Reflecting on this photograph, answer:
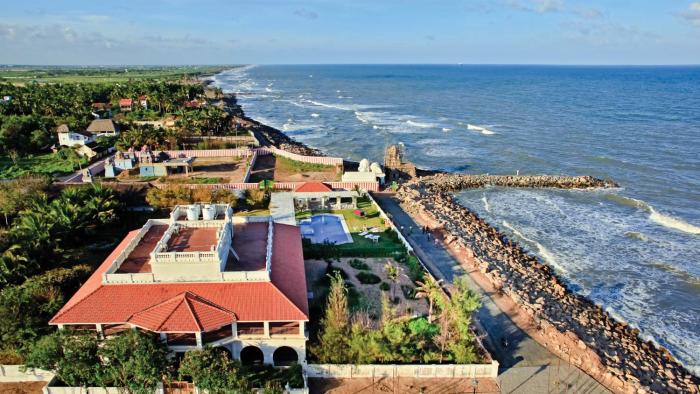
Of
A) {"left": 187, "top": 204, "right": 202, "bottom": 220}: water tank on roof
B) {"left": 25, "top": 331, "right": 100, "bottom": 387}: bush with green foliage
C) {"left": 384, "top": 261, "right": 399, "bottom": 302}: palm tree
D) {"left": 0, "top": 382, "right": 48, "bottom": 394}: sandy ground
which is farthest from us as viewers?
{"left": 384, "top": 261, "right": 399, "bottom": 302}: palm tree

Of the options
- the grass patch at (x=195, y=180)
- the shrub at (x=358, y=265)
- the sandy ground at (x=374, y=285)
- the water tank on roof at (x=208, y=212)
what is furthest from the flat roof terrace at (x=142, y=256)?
the grass patch at (x=195, y=180)

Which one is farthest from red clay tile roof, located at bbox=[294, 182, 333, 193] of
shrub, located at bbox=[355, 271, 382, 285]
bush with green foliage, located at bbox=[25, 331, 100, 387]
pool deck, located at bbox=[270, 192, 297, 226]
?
bush with green foliage, located at bbox=[25, 331, 100, 387]

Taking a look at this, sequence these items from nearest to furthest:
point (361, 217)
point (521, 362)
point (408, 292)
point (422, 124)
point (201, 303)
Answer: point (201, 303) → point (521, 362) → point (408, 292) → point (361, 217) → point (422, 124)

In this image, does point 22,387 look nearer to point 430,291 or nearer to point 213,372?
point 213,372

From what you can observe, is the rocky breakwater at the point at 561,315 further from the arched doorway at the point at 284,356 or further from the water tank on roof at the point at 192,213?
the water tank on roof at the point at 192,213

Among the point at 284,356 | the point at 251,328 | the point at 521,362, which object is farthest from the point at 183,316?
the point at 521,362

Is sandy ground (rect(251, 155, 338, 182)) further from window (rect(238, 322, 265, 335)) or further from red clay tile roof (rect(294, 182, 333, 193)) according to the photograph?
window (rect(238, 322, 265, 335))
